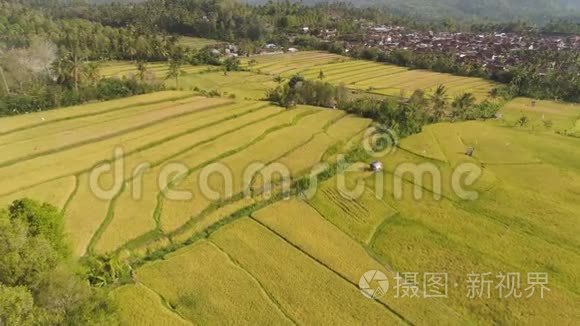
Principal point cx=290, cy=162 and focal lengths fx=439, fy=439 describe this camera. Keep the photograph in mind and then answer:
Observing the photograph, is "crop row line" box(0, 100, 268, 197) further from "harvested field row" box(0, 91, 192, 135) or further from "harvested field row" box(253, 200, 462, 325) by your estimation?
"harvested field row" box(253, 200, 462, 325)

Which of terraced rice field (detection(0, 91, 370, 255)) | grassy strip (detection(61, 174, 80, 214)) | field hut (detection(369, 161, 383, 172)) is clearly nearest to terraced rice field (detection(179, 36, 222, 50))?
terraced rice field (detection(0, 91, 370, 255))

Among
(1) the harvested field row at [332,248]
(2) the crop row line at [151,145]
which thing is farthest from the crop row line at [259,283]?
(2) the crop row line at [151,145]

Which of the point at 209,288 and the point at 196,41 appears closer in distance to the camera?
the point at 209,288

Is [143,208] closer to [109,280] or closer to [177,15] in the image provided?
[109,280]

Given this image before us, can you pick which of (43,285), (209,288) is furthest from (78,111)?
(43,285)

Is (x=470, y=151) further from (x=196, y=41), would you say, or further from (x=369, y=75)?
(x=196, y=41)

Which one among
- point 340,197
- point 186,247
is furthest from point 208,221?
point 340,197

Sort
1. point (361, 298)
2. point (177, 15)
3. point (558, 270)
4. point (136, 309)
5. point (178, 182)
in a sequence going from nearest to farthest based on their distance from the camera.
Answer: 1. point (136, 309)
2. point (361, 298)
3. point (558, 270)
4. point (178, 182)
5. point (177, 15)

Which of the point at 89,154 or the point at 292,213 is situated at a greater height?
the point at 89,154
